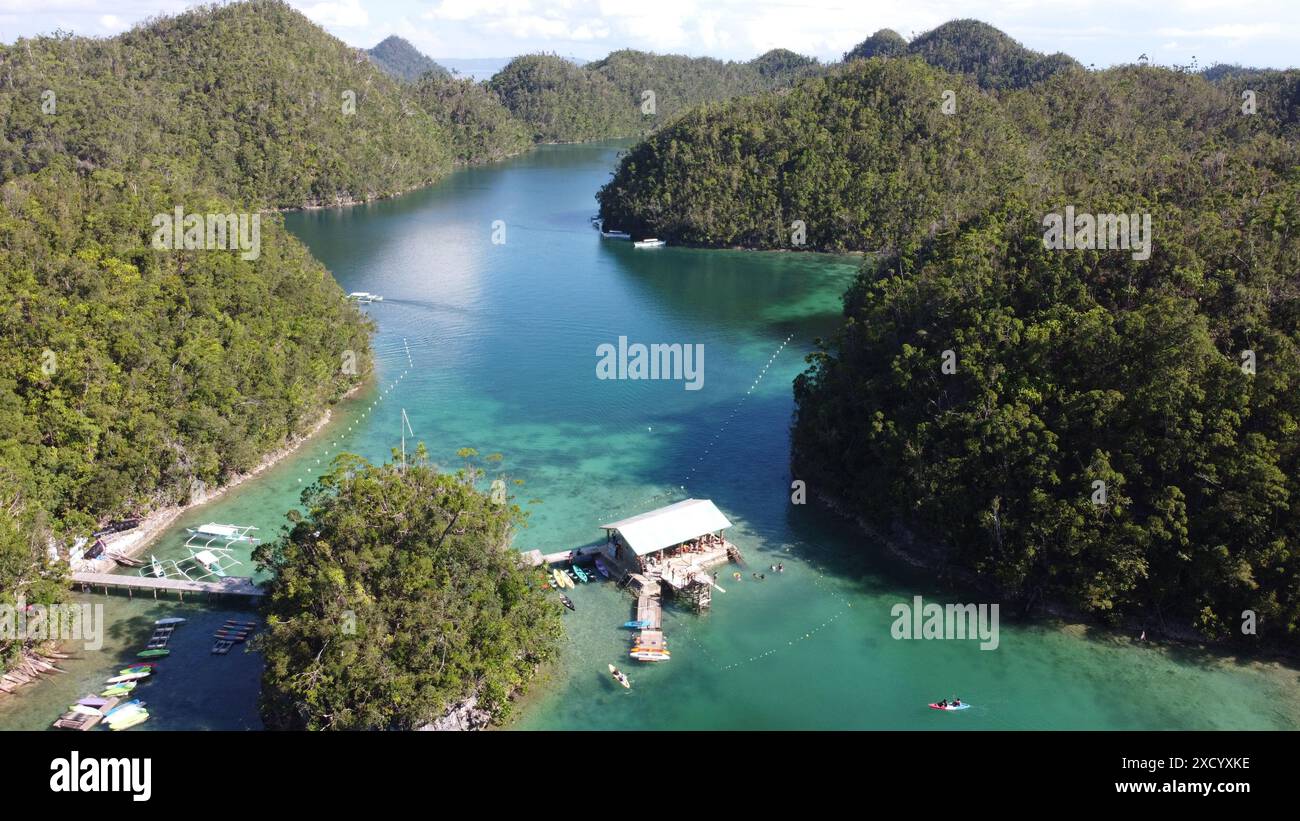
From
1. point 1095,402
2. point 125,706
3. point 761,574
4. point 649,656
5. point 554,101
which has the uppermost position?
point 554,101

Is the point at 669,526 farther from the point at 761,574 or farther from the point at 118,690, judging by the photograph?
the point at 118,690

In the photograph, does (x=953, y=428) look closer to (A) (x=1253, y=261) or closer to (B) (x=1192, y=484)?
(B) (x=1192, y=484)

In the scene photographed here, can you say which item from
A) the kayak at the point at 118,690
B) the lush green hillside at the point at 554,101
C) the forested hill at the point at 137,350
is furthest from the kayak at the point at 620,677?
the lush green hillside at the point at 554,101

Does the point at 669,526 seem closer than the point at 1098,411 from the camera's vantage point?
No

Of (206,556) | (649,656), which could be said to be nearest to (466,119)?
(206,556)

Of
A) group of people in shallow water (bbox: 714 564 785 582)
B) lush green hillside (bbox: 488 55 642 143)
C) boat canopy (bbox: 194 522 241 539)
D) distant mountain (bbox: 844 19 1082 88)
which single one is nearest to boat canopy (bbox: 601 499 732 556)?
group of people in shallow water (bbox: 714 564 785 582)

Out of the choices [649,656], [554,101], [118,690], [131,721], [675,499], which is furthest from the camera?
[554,101]

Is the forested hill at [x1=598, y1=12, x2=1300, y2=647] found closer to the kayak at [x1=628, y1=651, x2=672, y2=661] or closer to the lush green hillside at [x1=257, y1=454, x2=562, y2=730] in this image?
the kayak at [x1=628, y1=651, x2=672, y2=661]
